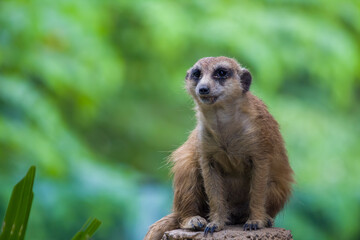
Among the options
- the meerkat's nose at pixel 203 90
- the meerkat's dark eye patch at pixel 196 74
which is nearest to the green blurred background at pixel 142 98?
the meerkat's dark eye patch at pixel 196 74

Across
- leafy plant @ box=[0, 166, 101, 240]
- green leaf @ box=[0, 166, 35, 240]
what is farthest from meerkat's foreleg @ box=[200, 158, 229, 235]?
green leaf @ box=[0, 166, 35, 240]

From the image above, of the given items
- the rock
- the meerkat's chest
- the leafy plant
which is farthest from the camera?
the meerkat's chest

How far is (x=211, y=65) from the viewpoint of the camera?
3205mm

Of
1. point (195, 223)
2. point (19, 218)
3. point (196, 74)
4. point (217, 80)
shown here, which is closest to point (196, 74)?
point (196, 74)

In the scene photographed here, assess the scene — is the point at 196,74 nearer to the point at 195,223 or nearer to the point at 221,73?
the point at 221,73

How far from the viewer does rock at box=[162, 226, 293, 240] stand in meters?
2.98

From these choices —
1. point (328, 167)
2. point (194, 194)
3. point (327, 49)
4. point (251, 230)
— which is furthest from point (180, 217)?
point (327, 49)

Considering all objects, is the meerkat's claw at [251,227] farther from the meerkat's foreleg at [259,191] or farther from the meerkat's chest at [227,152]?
the meerkat's chest at [227,152]

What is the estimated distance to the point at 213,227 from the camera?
10.1 ft

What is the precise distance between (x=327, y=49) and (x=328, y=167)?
1.41 metres

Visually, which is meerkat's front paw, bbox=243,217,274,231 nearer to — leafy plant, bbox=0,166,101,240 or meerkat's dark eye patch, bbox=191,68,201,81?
meerkat's dark eye patch, bbox=191,68,201,81

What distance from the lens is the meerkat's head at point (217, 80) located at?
3.15 meters

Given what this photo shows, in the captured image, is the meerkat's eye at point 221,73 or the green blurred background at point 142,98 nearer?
the meerkat's eye at point 221,73

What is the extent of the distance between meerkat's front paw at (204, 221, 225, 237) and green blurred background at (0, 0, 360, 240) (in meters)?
2.97
